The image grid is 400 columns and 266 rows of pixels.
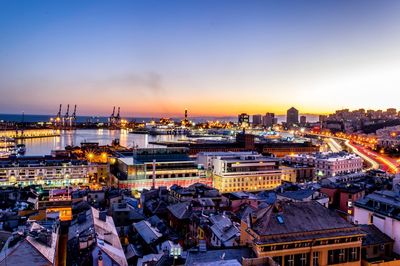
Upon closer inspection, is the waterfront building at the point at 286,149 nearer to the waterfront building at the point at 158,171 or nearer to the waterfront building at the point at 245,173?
the waterfront building at the point at 245,173

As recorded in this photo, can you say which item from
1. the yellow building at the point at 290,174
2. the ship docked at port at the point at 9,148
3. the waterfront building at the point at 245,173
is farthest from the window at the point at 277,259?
the ship docked at port at the point at 9,148

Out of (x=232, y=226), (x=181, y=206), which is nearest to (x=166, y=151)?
(x=181, y=206)

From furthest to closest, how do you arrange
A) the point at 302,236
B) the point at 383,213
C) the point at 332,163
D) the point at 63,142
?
1. the point at 63,142
2. the point at 332,163
3. the point at 383,213
4. the point at 302,236

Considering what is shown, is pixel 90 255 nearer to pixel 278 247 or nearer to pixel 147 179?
pixel 278 247

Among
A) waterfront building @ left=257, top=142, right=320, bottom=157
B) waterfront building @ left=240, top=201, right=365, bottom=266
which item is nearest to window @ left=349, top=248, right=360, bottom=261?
waterfront building @ left=240, top=201, right=365, bottom=266

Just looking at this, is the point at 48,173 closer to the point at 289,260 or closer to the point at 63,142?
the point at 289,260

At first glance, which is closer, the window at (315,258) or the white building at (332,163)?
the window at (315,258)

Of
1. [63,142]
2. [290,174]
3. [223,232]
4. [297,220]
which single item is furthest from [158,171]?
[63,142]
